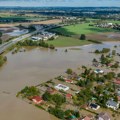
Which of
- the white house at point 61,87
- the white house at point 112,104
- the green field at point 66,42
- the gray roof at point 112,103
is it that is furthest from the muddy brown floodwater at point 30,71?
the gray roof at point 112,103

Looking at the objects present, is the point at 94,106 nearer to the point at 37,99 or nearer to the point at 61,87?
the point at 37,99

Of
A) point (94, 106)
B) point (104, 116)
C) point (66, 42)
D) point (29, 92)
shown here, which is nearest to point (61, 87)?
point (29, 92)

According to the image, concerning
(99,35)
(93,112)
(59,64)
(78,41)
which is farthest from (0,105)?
(99,35)

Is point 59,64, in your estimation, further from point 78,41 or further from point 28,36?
point 28,36

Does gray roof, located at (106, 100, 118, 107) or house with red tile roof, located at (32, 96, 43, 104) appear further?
house with red tile roof, located at (32, 96, 43, 104)

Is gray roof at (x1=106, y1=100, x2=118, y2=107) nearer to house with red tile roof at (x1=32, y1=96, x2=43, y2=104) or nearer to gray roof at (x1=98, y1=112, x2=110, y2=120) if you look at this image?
gray roof at (x1=98, y1=112, x2=110, y2=120)

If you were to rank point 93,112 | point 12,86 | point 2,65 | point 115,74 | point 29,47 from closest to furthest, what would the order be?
1. point 93,112
2. point 12,86
3. point 115,74
4. point 2,65
5. point 29,47

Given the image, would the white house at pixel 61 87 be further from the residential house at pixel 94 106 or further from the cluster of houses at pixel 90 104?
the residential house at pixel 94 106

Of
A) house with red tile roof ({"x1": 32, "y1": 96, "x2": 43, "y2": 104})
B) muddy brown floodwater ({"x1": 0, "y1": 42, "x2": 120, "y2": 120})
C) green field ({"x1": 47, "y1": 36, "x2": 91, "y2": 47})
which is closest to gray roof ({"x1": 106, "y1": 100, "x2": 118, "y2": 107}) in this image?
muddy brown floodwater ({"x1": 0, "y1": 42, "x2": 120, "y2": 120})

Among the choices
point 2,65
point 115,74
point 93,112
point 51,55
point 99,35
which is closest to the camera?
point 93,112
